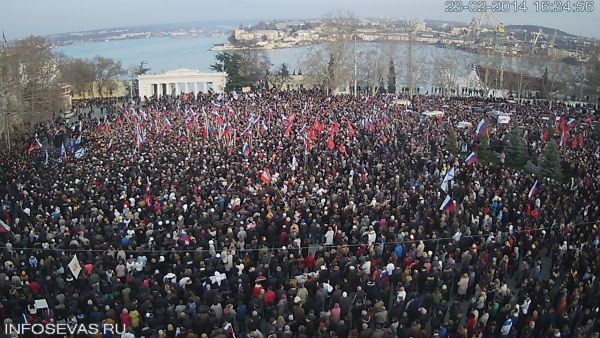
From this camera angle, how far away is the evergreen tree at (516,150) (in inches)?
858

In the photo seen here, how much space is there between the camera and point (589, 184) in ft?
52.4

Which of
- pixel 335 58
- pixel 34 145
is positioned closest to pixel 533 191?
pixel 34 145

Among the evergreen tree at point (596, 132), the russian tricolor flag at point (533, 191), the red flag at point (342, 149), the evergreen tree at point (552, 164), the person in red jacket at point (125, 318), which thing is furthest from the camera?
the evergreen tree at point (596, 132)

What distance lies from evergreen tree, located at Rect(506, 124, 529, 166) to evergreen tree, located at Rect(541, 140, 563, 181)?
2751mm

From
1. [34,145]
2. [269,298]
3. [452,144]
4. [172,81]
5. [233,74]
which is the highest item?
[233,74]

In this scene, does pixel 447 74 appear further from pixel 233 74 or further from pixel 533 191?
pixel 533 191

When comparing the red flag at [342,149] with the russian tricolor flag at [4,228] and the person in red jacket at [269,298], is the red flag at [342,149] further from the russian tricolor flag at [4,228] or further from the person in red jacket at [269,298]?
the russian tricolor flag at [4,228]

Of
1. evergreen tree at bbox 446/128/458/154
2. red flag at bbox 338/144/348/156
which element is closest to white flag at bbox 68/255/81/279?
red flag at bbox 338/144/348/156

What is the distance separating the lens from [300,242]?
1238 cm

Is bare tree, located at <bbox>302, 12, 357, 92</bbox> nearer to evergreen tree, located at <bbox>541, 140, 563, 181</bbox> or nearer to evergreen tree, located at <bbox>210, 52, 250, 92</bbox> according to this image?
evergreen tree, located at <bbox>210, 52, 250, 92</bbox>

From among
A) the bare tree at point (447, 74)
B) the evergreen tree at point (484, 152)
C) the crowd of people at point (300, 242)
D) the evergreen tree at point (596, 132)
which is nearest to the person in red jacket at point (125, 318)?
the crowd of people at point (300, 242)

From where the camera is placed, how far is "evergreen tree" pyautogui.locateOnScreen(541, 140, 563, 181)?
18.7m

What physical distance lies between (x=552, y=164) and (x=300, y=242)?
1129 centimetres

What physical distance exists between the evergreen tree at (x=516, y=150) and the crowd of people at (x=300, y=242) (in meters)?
0.41
